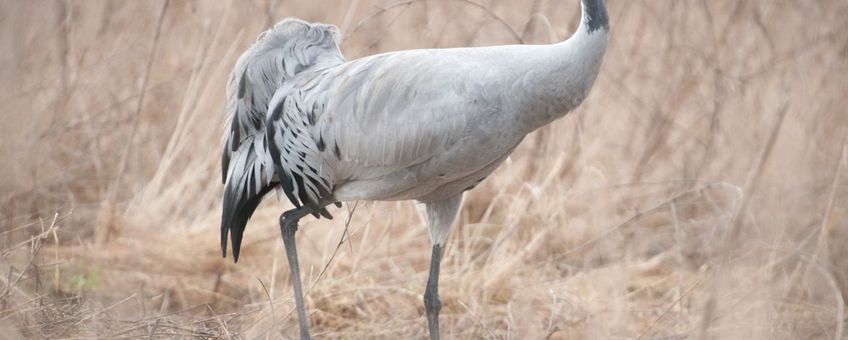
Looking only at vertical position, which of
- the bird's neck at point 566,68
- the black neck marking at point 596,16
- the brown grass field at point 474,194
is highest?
the black neck marking at point 596,16

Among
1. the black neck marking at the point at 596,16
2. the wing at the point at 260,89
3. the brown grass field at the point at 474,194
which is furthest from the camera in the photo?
the brown grass field at the point at 474,194

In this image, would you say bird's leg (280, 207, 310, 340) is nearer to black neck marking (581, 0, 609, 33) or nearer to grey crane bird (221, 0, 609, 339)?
grey crane bird (221, 0, 609, 339)

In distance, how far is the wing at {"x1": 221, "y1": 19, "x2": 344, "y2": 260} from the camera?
397 centimetres

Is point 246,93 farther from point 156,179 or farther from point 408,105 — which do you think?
point 156,179

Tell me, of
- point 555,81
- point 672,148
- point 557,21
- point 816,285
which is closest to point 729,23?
point 672,148

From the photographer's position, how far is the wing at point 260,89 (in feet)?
13.0

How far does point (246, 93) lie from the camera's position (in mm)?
3969

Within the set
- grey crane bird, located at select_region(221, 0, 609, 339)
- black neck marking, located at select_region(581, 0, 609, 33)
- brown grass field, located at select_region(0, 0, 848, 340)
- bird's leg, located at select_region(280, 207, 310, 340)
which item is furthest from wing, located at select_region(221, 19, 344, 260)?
black neck marking, located at select_region(581, 0, 609, 33)

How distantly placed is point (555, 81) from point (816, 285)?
144 cm

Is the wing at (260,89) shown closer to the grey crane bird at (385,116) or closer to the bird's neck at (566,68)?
the grey crane bird at (385,116)

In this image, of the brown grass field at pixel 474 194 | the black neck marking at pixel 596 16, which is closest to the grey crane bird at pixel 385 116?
the black neck marking at pixel 596 16

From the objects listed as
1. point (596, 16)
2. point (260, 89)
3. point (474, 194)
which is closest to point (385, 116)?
point (260, 89)

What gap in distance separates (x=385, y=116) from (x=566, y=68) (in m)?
0.69

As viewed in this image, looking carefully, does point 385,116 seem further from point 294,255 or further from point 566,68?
point 294,255
